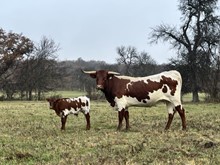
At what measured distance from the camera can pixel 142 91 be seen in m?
15.9

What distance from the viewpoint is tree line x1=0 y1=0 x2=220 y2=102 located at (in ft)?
162

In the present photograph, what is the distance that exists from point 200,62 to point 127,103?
34.4 metres

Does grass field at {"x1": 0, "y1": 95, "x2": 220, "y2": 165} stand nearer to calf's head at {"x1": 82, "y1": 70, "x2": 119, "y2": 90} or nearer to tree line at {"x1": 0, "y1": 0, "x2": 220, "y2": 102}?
calf's head at {"x1": 82, "y1": 70, "x2": 119, "y2": 90}

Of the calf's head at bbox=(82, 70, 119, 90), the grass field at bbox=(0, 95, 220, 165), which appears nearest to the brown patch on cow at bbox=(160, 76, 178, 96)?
the calf's head at bbox=(82, 70, 119, 90)

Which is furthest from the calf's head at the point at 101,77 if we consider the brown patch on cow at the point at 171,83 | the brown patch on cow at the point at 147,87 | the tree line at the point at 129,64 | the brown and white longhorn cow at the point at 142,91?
the tree line at the point at 129,64

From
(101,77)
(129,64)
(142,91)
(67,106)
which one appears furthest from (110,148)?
(129,64)

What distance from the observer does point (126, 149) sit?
10688mm

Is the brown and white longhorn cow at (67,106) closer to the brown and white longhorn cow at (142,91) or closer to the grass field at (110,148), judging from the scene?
the brown and white longhorn cow at (142,91)

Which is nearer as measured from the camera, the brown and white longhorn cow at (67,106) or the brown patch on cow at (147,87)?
the brown patch on cow at (147,87)

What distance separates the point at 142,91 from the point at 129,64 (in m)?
65.3

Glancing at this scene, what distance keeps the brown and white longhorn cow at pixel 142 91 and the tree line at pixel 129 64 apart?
31.6 m

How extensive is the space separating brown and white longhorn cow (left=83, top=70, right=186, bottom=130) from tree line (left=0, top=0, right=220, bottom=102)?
31.6 meters

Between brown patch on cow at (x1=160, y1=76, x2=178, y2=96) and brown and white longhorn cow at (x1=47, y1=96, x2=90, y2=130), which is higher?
brown patch on cow at (x1=160, y1=76, x2=178, y2=96)

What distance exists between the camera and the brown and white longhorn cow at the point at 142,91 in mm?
15844
